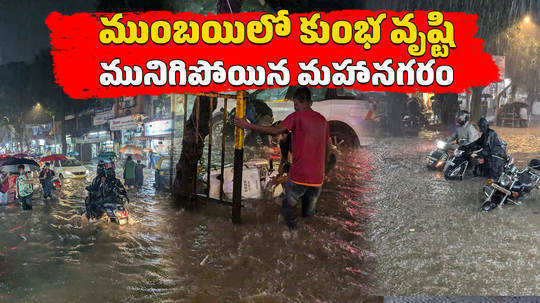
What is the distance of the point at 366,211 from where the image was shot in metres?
4.64

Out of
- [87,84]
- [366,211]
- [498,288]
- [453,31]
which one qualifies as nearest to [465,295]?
[498,288]

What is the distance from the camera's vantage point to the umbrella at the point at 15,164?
504 centimetres

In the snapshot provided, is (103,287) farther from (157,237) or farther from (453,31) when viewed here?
(453,31)

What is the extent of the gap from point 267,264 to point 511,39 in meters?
4.62

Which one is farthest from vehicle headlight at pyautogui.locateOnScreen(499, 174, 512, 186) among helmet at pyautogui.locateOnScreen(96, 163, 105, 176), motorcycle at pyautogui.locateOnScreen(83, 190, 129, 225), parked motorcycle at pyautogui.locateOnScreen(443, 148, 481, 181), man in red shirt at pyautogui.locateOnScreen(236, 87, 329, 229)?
helmet at pyautogui.locateOnScreen(96, 163, 105, 176)

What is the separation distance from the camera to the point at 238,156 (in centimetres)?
367

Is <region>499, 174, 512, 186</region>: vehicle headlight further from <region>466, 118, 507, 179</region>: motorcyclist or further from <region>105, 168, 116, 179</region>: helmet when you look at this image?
<region>105, 168, 116, 179</region>: helmet

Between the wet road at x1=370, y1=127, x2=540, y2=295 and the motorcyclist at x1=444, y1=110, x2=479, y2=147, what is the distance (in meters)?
0.31

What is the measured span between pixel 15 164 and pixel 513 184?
7.22 metres

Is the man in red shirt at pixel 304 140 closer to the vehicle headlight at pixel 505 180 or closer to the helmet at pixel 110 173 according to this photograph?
the helmet at pixel 110 173

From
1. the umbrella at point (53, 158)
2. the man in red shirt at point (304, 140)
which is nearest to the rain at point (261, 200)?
the umbrella at point (53, 158)

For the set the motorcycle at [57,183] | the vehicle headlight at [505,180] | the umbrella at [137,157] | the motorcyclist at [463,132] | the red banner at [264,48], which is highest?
the red banner at [264,48]

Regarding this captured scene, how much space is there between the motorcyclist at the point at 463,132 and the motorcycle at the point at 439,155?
0.14m

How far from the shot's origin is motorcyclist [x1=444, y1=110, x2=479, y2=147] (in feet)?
15.7
